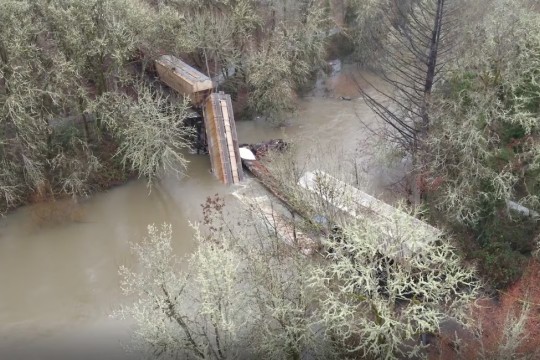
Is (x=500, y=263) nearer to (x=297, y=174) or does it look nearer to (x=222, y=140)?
(x=297, y=174)

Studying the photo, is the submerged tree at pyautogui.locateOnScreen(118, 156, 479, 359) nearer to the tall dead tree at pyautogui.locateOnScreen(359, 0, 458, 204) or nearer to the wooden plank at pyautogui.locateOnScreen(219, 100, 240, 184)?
the tall dead tree at pyautogui.locateOnScreen(359, 0, 458, 204)

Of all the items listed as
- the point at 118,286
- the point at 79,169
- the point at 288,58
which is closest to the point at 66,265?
the point at 118,286

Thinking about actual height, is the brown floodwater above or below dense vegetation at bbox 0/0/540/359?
below

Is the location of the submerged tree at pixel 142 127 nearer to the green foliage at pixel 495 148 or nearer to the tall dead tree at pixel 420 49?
the tall dead tree at pixel 420 49

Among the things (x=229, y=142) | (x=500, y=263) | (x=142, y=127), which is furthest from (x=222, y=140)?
(x=500, y=263)

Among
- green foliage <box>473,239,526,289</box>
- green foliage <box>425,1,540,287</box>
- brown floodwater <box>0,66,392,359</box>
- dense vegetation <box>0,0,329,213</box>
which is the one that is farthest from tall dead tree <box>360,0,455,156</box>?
dense vegetation <box>0,0,329,213</box>

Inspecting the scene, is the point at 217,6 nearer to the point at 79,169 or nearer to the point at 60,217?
the point at 79,169

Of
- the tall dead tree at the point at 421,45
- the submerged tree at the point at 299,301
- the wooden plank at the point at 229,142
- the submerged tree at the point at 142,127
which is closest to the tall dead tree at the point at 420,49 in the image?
the tall dead tree at the point at 421,45

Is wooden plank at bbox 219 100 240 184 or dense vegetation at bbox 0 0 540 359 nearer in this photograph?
dense vegetation at bbox 0 0 540 359
